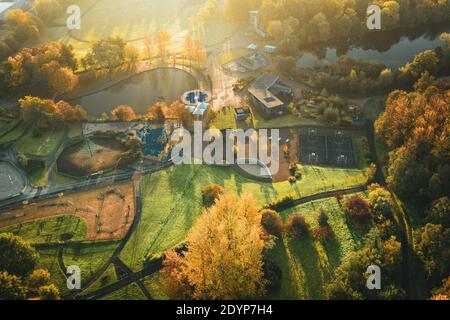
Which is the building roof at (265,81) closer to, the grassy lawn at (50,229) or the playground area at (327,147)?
the playground area at (327,147)

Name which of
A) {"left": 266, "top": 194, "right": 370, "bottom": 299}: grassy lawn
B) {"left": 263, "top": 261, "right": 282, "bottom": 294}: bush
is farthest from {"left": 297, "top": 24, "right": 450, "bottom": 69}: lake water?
{"left": 263, "top": 261, "right": 282, "bottom": 294}: bush

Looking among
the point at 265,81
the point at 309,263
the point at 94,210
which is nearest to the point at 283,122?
the point at 265,81

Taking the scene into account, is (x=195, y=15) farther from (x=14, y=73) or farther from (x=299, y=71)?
(x=14, y=73)

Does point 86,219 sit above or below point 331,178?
below

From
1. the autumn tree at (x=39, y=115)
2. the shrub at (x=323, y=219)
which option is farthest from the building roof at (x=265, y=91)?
the autumn tree at (x=39, y=115)

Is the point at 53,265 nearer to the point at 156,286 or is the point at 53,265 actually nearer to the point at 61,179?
the point at 156,286
